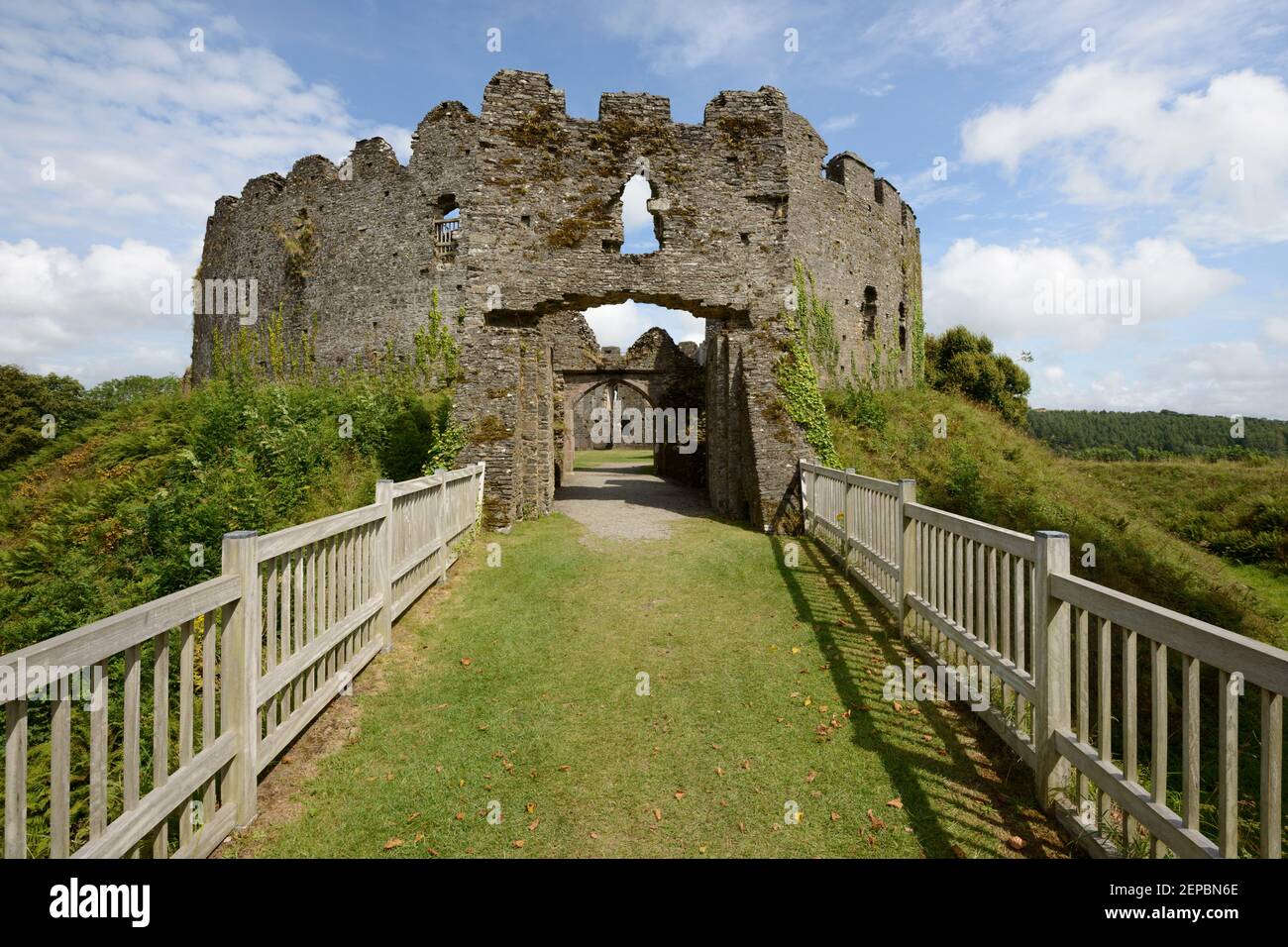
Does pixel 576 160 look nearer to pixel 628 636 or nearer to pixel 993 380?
pixel 628 636

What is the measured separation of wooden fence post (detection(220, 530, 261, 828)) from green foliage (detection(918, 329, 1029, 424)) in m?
35.6

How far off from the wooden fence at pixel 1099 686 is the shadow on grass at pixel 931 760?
16 cm

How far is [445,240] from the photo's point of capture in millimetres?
21547

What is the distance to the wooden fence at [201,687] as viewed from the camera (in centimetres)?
217

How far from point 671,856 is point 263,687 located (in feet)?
8.27

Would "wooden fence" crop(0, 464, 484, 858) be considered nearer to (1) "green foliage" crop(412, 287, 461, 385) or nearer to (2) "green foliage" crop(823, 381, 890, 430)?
(2) "green foliage" crop(823, 381, 890, 430)

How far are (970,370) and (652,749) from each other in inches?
1425

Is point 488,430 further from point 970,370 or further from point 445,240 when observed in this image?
point 970,370

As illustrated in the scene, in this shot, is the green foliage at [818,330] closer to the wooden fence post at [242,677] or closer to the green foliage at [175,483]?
the green foliage at [175,483]

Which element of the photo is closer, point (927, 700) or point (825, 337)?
point (927, 700)

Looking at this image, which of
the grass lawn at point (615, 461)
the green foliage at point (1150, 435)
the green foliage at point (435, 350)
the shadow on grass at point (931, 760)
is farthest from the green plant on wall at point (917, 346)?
the shadow on grass at point (931, 760)

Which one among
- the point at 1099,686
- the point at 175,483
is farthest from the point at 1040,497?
the point at 175,483
